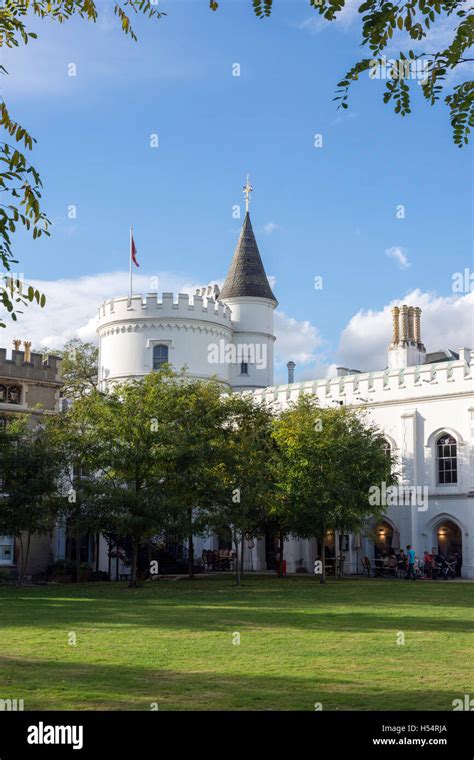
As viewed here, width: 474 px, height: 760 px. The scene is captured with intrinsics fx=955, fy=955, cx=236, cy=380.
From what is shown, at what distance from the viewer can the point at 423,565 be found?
142ft

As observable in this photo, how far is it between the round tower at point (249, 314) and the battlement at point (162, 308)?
2.79 metres

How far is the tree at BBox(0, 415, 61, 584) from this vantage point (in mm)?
32406

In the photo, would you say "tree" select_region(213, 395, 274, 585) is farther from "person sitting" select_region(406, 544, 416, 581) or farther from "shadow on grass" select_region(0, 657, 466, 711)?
"shadow on grass" select_region(0, 657, 466, 711)

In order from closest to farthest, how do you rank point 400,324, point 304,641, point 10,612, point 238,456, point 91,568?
1. point 304,641
2. point 10,612
3. point 238,456
4. point 91,568
5. point 400,324

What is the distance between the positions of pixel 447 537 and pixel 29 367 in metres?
20.8

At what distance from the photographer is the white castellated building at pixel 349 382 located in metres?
44.3

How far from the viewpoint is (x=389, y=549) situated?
150 feet

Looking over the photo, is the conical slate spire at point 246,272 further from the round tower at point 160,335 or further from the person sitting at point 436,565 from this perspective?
the person sitting at point 436,565

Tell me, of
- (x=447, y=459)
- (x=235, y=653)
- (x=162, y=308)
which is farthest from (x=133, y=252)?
(x=235, y=653)

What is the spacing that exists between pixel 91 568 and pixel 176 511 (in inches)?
420

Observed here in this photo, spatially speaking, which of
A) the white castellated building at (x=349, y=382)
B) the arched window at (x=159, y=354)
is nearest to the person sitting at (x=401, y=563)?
the white castellated building at (x=349, y=382)

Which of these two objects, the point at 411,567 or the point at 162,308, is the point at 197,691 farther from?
the point at 162,308
